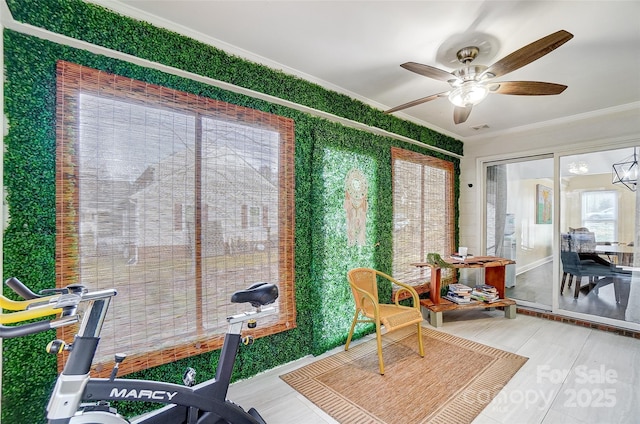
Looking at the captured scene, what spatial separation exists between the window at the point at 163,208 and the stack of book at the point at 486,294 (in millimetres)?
2808

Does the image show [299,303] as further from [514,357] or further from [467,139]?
[467,139]

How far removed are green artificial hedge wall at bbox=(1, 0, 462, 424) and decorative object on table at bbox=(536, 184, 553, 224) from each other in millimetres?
2354

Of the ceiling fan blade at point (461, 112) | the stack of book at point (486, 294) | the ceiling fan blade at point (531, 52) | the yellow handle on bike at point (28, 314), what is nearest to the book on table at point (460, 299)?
the stack of book at point (486, 294)

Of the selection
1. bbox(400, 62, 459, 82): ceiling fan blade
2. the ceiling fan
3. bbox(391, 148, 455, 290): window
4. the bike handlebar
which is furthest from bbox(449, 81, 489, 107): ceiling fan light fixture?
the bike handlebar

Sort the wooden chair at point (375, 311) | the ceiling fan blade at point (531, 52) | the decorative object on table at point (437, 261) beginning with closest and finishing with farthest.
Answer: the ceiling fan blade at point (531, 52), the wooden chair at point (375, 311), the decorative object on table at point (437, 261)

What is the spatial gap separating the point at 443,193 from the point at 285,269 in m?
3.06

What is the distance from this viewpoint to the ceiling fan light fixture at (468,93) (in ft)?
6.94

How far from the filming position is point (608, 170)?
358 cm

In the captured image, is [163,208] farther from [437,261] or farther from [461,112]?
[437,261]

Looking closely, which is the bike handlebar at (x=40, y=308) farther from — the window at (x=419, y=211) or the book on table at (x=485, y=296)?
the book on table at (x=485, y=296)

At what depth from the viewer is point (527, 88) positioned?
2.13 meters

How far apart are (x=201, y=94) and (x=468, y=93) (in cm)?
204

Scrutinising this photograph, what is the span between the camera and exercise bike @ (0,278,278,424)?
1048 mm

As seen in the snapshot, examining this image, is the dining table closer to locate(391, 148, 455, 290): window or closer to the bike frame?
locate(391, 148, 455, 290): window
